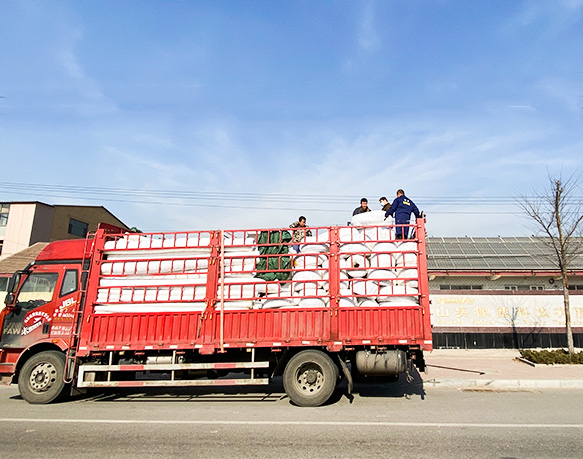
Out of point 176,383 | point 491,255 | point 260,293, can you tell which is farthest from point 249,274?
point 491,255

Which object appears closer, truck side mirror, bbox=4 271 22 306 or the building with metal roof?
truck side mirror, bbox=4 271 22 306

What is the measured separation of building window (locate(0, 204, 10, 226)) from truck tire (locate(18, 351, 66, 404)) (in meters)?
36.0

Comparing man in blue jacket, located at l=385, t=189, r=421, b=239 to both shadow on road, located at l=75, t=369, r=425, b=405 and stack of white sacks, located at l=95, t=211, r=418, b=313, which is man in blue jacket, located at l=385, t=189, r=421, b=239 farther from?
shadow on road, located at l=75, t=369, r=425, b=405

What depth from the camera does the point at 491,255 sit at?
64.4 feet

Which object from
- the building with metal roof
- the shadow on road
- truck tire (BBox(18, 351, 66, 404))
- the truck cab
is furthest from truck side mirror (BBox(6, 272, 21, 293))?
the building with metal roof

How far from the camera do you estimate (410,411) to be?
657 cm

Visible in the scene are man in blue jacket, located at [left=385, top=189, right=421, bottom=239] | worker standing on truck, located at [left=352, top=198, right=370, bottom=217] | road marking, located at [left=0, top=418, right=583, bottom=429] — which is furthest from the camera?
worker standing on truck, located at [left=352, top=198, right=370, bottom=217]

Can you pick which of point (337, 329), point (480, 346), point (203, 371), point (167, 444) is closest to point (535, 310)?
point (480, 346)

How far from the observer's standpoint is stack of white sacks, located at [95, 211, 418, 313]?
23.4 feet

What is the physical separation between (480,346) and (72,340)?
46.3 feet

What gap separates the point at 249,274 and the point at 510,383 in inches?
266

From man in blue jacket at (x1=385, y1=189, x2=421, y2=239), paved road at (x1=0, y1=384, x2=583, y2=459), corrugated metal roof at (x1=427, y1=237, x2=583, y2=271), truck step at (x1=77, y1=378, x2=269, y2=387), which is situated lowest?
paved road at (x1=0, y1=384, x2=583, y2=459)

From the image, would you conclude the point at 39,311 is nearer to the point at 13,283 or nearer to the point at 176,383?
the point at 13,283

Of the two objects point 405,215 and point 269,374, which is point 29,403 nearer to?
point 269,374
